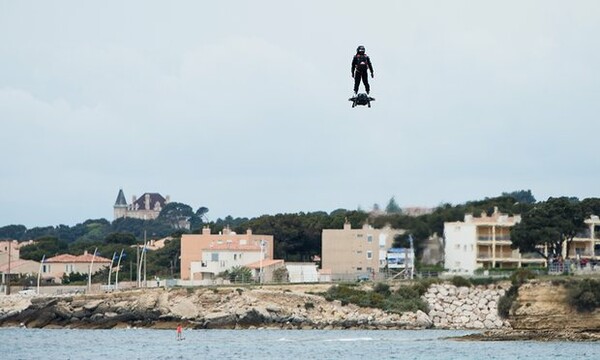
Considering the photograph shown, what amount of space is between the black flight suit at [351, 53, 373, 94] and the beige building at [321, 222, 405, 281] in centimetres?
8383

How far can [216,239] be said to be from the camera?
474ft

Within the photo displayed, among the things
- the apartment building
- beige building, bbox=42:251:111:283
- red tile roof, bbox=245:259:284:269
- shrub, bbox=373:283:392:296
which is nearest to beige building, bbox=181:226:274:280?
red tile roof, bbox=245:259:284:269

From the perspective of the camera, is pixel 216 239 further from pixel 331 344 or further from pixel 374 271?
pixel 331 344

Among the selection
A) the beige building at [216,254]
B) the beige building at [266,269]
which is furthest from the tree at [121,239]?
the beige building at [266,269]

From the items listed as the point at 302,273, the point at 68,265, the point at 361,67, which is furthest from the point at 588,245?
the point at 361,67

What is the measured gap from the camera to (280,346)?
87.1 metres

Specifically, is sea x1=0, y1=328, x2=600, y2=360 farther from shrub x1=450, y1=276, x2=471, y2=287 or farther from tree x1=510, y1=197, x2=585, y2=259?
tree x1=510, y1=197, x2=585, y2=259

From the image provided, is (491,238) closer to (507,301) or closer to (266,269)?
(266,269)

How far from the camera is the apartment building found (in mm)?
Result: 124250

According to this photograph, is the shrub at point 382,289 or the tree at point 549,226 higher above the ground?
the tree at point 549,226

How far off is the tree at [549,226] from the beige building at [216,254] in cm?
2345

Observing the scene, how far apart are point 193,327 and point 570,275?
28.3m

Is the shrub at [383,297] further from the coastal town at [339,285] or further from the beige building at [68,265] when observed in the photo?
the beige building at [68,265]

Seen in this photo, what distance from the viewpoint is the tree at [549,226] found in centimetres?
12519
